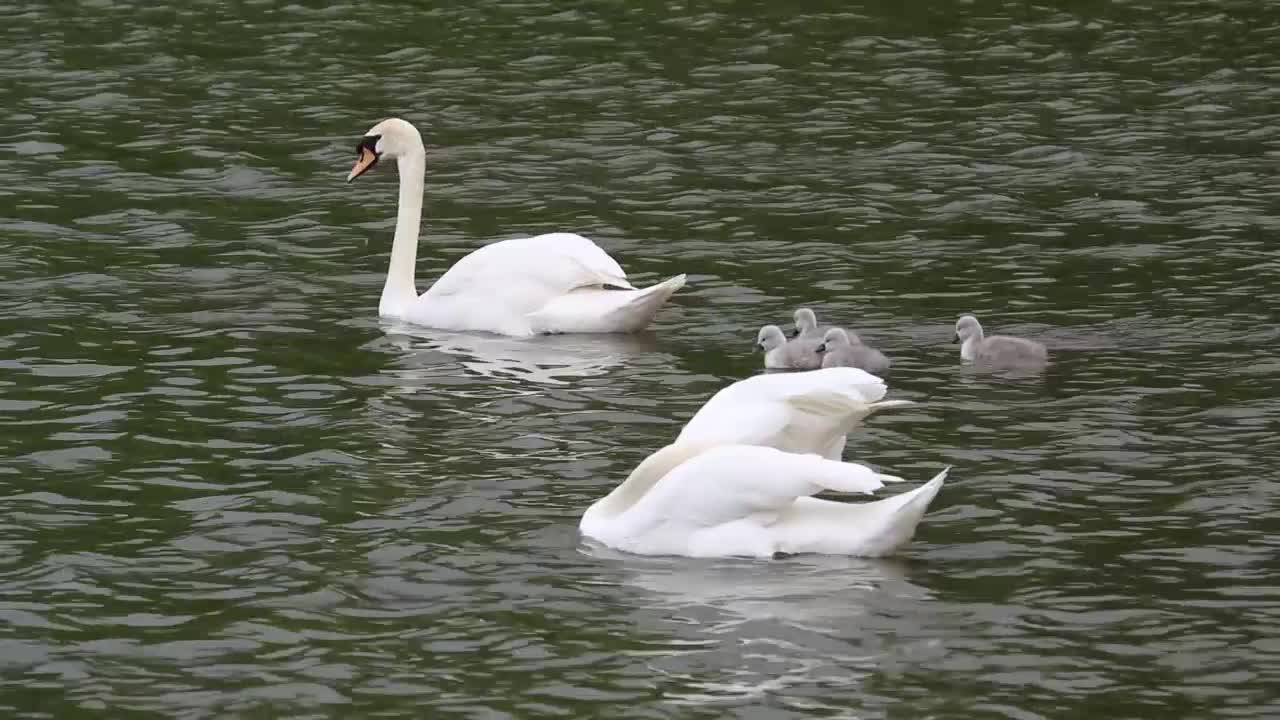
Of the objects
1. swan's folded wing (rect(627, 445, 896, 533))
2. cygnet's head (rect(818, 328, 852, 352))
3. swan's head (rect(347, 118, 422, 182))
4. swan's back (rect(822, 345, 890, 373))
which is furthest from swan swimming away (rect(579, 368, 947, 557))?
swan's head (rect(347, 118, 422, 182))

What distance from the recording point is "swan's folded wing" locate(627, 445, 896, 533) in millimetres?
10000

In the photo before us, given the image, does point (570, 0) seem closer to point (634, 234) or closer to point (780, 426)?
point (634, 234)

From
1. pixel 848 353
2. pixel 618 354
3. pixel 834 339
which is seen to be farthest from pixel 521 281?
pixel 848 353

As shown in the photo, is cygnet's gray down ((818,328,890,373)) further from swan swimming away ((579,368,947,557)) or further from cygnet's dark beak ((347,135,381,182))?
cygnet's dark beak ((347,135,381,182))

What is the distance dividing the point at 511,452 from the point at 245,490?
4.50ft

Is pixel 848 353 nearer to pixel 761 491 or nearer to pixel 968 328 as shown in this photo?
pixel 968 328

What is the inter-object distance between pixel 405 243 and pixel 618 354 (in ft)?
7.13

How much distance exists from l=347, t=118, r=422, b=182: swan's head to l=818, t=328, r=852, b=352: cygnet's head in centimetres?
392

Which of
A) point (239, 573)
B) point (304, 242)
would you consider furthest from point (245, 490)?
point (304, 242)

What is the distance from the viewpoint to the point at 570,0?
83.8 ft

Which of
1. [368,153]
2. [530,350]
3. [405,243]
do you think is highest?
[368,153]

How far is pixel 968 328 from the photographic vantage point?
13492 mm

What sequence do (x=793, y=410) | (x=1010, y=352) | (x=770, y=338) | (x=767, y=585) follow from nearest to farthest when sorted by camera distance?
(x=767, y=585)
(x=793, y=410)
(x=1010, y=352)
(x=770, y=338)

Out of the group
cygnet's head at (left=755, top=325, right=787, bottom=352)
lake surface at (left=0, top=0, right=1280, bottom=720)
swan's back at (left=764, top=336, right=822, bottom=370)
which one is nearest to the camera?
lake surface at (left=0, top=0, right=1280, bottom=720)
